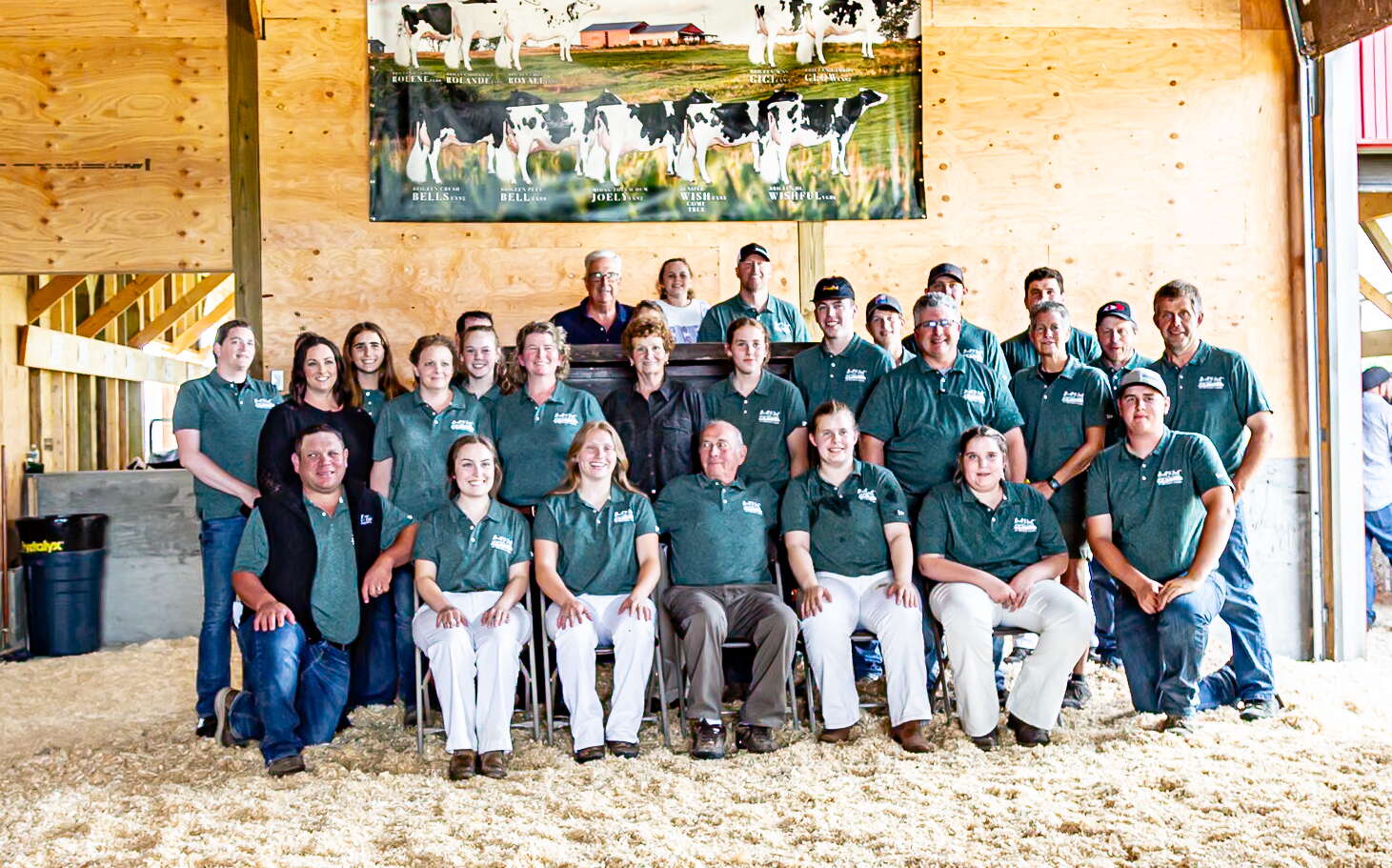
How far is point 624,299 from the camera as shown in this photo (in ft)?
20.4

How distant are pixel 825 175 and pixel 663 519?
2.85 meters

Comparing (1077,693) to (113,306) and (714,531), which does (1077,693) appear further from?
(113,306)

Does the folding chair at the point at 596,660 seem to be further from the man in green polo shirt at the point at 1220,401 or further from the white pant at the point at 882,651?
the man in green polo shirt at the point at 1220,401

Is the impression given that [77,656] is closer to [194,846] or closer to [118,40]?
[118,40]

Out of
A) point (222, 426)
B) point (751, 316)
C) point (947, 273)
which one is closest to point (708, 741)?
point (751, 316)

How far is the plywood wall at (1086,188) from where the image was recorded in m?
6.26

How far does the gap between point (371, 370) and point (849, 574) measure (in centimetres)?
211

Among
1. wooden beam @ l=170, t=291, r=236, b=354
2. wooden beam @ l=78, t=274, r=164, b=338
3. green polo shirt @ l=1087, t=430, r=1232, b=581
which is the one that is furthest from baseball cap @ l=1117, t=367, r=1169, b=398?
wooden beam @ l=170, t=291, r=236, b=354

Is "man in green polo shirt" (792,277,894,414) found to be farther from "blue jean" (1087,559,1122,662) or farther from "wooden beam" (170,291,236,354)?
"wooden beam" (170,291,236,354)

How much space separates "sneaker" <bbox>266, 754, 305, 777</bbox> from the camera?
3641 millimetres

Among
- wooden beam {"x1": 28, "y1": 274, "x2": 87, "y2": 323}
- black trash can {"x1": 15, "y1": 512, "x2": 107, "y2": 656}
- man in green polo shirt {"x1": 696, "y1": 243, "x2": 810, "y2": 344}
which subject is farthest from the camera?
wooden beam {"x1": 28, "y1": 274, "x2": 87, "y2": 323}

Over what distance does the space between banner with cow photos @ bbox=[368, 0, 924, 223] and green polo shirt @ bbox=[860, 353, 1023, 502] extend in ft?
6.74

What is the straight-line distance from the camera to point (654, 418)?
4.46m

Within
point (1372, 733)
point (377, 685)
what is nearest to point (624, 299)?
point (377, 685)
